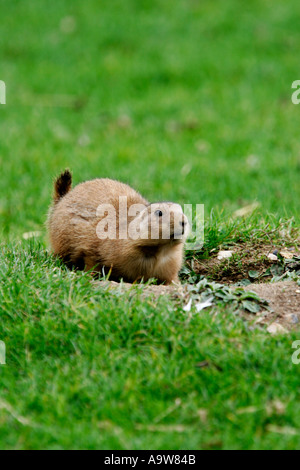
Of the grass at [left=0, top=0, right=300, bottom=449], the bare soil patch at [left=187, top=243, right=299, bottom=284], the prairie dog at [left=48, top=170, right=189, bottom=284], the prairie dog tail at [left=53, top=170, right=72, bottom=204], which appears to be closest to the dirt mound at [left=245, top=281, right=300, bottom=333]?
the grass at [left=0, top=0, right=300, bottom=449]

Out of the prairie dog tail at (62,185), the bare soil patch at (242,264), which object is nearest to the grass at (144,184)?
Answer: the bare soil patch at (242,264)

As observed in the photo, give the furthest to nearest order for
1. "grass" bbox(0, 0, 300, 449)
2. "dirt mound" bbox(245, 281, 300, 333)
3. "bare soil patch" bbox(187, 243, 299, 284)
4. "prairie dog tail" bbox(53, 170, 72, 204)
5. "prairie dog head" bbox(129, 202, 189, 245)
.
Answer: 1. "prairie dog tail" bbox(53, 170, 72, 204)
2. "bare soil patch" bbox(187, 243, 299, 284)
3. "prairie dog head" bbox(129, 202, 189, 245)
4. "dirt mound" bbox(245, 281, 300, 333)
5. "grass" bbox(0, 0, 300, 449)

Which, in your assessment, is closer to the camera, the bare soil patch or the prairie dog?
the prairie dog

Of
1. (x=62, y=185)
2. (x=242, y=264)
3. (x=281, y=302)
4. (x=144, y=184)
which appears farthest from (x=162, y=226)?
(x=144, y=184)

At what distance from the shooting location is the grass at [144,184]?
129 inches

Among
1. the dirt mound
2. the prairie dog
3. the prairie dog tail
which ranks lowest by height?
the dirt mound

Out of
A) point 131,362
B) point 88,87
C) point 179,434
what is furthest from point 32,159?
point 179,434

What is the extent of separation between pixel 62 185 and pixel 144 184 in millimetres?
1950

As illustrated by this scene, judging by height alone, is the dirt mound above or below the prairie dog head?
below

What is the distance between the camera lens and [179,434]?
10.3 ft

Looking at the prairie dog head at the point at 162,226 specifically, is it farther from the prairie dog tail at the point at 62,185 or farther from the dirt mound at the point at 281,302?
the prairie dog tail at the point at 62,185

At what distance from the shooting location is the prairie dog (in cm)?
460

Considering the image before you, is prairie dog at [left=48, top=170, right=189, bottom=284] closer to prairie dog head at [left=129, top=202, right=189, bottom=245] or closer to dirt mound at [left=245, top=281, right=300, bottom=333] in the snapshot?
prairie dog head at [left=129, top=202, right=189, bottom=245]

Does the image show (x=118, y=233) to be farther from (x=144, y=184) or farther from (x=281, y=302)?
(x=144, y=184)
